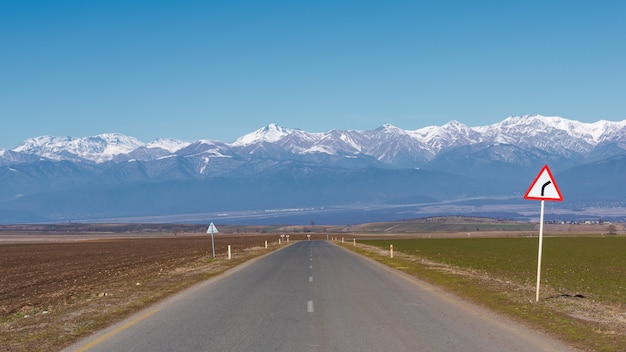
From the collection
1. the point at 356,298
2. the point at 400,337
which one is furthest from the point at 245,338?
the point at 356,298

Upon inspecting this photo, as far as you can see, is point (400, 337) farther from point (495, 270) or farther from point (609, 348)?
point (495, 270)

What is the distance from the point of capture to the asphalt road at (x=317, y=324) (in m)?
12.8

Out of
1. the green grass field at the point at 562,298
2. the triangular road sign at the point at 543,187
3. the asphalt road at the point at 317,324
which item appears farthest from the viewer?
the triangular road sign at the point at 543,187

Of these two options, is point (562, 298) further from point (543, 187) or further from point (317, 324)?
point (317, 324)

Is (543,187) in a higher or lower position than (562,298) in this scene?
higher

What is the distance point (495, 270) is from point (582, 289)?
11.3 metres

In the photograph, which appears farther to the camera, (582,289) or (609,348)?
(582,289)

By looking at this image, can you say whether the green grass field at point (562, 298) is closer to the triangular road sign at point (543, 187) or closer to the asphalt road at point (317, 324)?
the asphalt road at point (317, 324)

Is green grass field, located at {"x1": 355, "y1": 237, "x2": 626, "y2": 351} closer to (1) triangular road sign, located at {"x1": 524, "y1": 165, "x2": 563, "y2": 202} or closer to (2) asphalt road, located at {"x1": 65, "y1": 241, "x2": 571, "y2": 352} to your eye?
(2) asphalt road, located at {"x1": 65, "y1": 241, "x2": 571, "y2": 352}

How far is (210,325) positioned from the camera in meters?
15.3

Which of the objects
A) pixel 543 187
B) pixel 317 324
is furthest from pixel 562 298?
pixel 317 324

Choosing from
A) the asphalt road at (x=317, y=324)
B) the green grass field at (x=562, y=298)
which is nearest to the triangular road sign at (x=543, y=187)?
the green grass field at (x=562, y=298)

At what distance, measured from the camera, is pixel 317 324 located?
50.6ft

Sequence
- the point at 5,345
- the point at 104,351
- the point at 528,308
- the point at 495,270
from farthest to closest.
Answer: the point at 495,270, the point at 528,308, the point at 5,345, the point at 104,351
